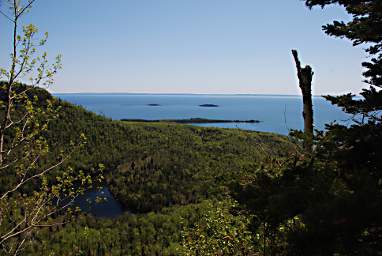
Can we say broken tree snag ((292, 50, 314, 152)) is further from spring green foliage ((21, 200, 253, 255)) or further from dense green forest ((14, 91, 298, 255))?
spring green foliage ((21, 200, 253, 255))

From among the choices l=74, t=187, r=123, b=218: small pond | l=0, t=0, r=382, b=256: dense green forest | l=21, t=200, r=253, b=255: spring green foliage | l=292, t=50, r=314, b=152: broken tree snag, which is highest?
l=292, t=50, r=314, b=152: broken tree snag

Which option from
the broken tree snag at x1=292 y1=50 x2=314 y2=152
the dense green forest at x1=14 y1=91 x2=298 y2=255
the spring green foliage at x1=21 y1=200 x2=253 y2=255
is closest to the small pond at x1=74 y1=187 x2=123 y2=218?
the dense green forest at x1=14 y1=91 x2=298 y2=255

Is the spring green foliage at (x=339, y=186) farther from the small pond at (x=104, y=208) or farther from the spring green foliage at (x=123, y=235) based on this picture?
the small pond at (x=104, y=208)

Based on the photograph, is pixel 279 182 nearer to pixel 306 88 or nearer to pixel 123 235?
pixel 306 88

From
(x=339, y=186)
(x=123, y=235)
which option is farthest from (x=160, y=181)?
(x=339, y=186)

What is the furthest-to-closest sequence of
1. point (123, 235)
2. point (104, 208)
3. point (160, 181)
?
1. point (160, 181)
2. point (104, 208)
3. point (123, 235)

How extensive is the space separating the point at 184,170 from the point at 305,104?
55.5m

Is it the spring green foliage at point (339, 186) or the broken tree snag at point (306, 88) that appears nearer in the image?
the spring green foliage at point (339, 186)

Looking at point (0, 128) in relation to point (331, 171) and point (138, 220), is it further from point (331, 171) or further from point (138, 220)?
point (138, 220)

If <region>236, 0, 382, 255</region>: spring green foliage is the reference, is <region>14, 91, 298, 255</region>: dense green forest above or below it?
below

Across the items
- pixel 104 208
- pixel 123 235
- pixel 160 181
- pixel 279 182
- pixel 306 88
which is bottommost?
pixel 104 208

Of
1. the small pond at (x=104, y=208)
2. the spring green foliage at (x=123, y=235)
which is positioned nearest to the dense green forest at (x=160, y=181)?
the spring green foliage at (x=123, y=235)

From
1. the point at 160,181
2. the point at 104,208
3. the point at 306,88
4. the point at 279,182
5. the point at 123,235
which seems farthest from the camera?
the point at 160,181

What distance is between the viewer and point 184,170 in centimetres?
6369
